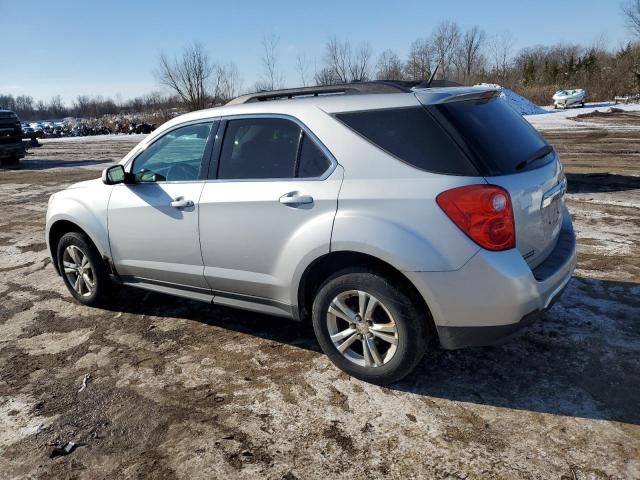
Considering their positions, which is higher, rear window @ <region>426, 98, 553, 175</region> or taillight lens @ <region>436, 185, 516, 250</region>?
Result: rear window @ <region>426, 98, 553, 175</region>

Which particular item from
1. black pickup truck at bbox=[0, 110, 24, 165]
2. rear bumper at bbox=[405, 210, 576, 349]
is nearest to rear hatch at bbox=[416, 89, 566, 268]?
rear bumper at bbox=[405, 210, 576, 349]

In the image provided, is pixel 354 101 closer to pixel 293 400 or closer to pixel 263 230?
pixel 263 230

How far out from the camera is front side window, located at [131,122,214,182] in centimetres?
392

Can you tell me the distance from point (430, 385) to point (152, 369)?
2023 millimetres

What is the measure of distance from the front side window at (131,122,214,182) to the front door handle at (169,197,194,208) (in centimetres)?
19

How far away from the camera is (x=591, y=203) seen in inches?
313

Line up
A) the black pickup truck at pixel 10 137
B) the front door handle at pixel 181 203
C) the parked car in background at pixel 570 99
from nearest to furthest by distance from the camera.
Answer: the front door handle at pixel 181 203
the black pickup truck at pixel 10 137
the parked car in background at pixel 570 99

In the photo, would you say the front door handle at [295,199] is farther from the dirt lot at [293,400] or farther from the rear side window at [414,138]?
the dirt lot at [293,400]

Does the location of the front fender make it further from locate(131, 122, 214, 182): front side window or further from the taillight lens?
the taillight lens

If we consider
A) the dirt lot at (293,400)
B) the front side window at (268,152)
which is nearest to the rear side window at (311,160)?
the front side window at (268,152)

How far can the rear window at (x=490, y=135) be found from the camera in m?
2.84

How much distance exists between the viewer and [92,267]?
183 inches

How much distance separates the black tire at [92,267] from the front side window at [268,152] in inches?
69.1

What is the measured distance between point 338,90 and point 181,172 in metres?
1.45
